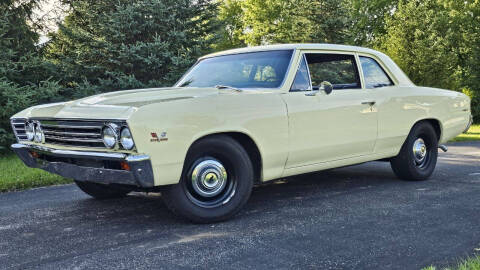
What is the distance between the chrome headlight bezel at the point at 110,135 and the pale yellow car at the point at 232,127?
0.4 inches

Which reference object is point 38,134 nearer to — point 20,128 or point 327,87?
point 20,128

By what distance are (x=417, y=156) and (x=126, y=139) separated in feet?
13.7

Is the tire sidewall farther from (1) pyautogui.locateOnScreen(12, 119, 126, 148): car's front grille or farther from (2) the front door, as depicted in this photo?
(1) pyautogui.locateOnScreen(12, 119, 126, 148): car's front grille

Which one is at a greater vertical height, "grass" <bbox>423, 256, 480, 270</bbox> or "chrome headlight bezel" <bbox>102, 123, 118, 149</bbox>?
"chrome headlight bezel" <bbox>102, 123, 118, 149</bbox>

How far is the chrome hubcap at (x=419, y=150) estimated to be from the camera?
244 inches

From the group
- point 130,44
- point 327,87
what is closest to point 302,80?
point 327,87

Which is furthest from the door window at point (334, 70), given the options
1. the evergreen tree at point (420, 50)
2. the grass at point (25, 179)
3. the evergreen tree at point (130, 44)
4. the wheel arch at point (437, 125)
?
the evergreen tree at point (420, 50)

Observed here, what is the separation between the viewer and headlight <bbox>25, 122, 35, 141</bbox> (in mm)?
4480

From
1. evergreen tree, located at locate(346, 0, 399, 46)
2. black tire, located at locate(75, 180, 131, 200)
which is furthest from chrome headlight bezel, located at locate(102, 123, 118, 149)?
evergreen tree, located at locate(346, 0, 399, 46)

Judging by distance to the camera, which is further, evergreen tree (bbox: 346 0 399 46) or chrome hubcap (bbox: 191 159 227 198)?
evergreen tree (bbox: 346 0 399 46)

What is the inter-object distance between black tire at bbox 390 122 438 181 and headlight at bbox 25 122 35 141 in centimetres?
431

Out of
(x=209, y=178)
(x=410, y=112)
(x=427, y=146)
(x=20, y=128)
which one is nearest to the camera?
(x=209, y=178)

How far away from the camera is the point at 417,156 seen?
20.6ft

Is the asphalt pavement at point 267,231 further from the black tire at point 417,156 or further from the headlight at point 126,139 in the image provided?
the headlight at point 126,139
